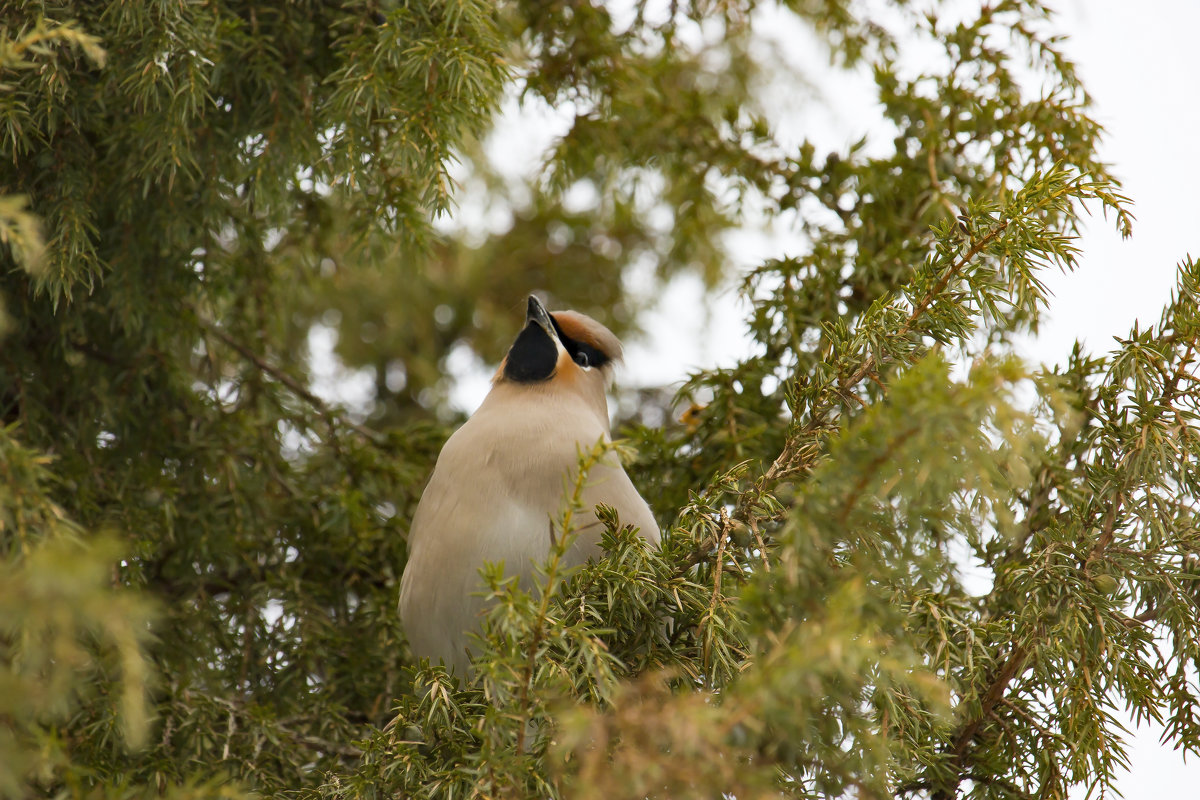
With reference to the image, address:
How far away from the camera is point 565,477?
8.86 feet

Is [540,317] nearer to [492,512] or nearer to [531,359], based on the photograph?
[531,359]

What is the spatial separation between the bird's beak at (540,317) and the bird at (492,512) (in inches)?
11.0

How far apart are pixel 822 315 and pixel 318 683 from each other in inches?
68.0

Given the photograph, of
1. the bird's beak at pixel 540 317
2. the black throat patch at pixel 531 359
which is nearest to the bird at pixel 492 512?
the black throat patch at pixel 531 359

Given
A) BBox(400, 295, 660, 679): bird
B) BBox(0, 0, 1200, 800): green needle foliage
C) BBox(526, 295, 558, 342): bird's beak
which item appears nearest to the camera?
BBox(0, 0, 1200, 800): green needle foliage

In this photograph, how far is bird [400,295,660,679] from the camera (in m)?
2.82

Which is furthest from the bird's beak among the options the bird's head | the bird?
the bird

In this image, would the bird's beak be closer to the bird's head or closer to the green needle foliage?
the bird's head

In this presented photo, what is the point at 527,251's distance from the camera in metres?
6.02

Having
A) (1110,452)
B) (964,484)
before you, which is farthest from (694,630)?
(1110,452)

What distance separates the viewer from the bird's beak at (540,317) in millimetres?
3428

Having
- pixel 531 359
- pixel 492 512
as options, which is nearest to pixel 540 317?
pixel 531 359

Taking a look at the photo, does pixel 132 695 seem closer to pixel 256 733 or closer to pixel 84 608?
pixel 84 608

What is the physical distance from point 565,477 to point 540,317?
88 cm
